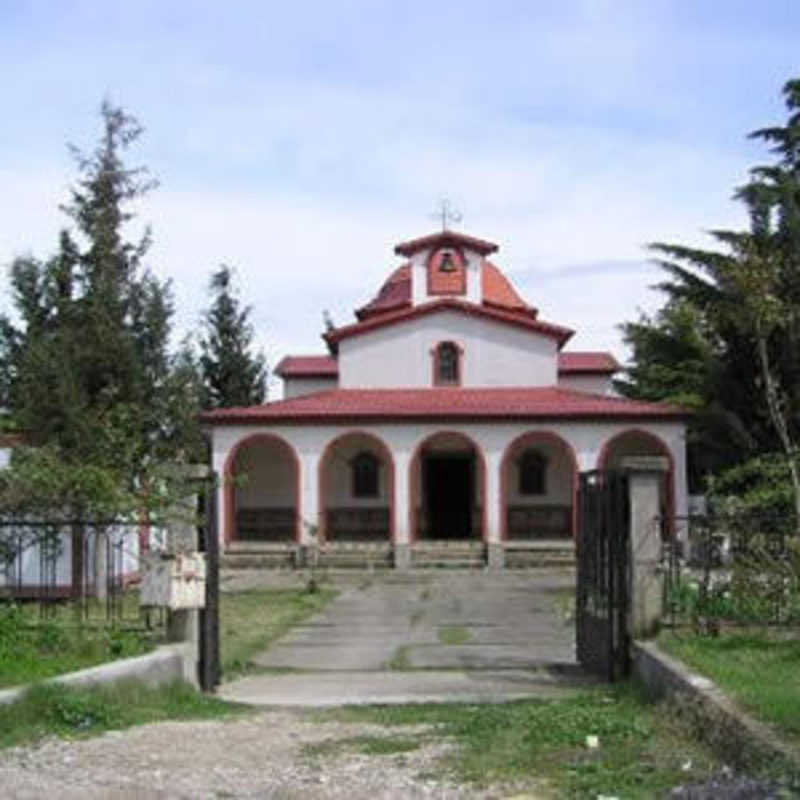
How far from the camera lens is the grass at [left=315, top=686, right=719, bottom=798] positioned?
7.80 metres

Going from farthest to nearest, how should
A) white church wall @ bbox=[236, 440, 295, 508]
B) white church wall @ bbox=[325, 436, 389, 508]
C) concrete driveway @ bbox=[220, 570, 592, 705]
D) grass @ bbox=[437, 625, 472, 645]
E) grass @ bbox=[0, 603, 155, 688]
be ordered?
white church wall @ bbox=[236, 440, 295, 508], white church wall @ bbox=[325, 436, 389, 508], grass @ bbox=[437, 625, 472, 645], concrete driveway @ bbox=[220, 570, 592, 705], grass @ bbox=[0, 603, 155, 688]

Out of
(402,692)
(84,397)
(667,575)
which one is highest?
(84,397)

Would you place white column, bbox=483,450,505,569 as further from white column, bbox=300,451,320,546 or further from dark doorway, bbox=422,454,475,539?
white column, bbox=300,451,320,546

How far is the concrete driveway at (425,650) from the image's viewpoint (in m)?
13.5

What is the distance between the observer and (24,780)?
8.04 m

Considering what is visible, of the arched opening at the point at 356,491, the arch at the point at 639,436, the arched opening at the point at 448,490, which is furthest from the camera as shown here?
the arched opening at the point at 448,490

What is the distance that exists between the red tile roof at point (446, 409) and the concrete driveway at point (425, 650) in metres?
8.75

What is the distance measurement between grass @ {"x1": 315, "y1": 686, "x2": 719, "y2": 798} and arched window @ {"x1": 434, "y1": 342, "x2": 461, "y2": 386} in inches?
1219

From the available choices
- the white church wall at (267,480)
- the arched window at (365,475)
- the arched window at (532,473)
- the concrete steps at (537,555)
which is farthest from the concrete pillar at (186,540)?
the white church wall at (267,480)

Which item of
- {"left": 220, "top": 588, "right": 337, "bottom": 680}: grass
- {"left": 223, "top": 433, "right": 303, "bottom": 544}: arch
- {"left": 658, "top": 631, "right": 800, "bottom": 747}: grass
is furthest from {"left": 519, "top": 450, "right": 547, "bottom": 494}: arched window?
{"left": 658, "top": 631, "right": 800, "bottom": 747}: grass

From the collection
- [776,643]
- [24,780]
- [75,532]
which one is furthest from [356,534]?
[24,780]

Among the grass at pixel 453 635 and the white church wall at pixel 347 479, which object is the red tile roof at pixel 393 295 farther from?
the grass at pixel 453 635

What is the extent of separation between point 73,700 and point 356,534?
1227 inches

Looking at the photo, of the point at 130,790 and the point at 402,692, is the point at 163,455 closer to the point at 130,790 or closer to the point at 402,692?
the point at 402,692
